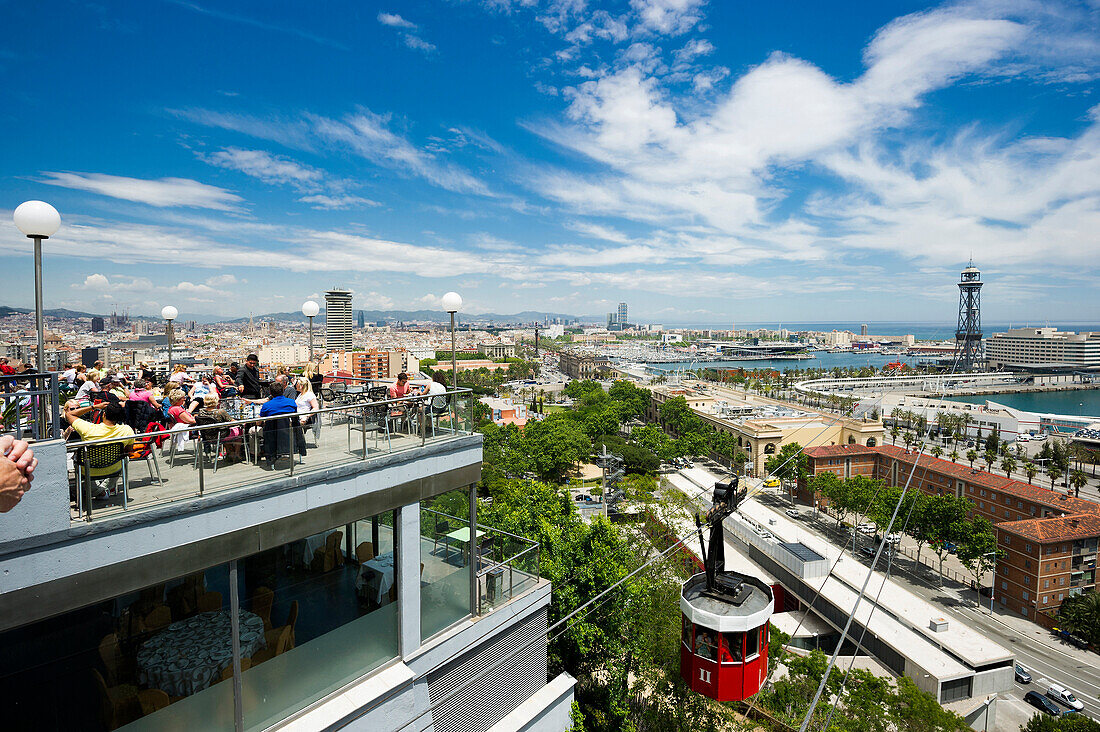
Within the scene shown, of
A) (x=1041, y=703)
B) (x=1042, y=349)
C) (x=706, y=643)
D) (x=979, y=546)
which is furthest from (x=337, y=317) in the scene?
(x=1042, y=349)

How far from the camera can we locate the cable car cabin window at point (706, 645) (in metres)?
5.74

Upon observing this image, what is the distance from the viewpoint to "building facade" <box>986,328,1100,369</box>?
447 feet

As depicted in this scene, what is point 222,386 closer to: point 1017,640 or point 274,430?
point 274,430

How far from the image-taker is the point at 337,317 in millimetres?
26891

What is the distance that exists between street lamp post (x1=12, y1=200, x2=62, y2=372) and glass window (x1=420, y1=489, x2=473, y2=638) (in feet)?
13.6

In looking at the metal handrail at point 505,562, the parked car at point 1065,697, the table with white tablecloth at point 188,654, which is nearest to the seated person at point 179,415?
the table with white tablecloth at point 188,654

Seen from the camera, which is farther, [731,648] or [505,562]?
[505,562]

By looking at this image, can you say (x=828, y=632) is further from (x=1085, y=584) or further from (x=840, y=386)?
(x=840, y=386)

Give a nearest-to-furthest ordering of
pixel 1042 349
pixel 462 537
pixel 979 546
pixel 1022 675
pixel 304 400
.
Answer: pixel 304 400, pixel 462 537, pixel 1022 675, pixel 979 546, pixel 1042 349

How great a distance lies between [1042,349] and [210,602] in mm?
189507

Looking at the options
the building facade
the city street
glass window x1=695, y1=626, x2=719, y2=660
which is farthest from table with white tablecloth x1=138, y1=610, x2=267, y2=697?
the building facade

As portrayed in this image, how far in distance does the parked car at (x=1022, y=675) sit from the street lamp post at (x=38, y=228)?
100 feet

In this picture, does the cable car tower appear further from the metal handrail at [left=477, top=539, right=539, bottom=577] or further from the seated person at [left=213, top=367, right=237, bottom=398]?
the seated person at [left=213, top=367, right=237, bottom=398]

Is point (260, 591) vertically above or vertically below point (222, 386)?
below
